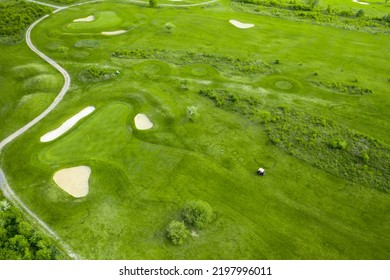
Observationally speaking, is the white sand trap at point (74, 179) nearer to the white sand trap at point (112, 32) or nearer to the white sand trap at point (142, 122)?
the white sand trap at point (142, 122)

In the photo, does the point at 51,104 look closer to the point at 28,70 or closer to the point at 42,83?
the point at 42,83

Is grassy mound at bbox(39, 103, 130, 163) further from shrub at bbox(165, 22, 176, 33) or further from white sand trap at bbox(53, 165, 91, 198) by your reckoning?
shrub at bbox(165, 22, 176, 33)

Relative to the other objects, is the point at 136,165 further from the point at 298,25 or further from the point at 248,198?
the point at 298,25

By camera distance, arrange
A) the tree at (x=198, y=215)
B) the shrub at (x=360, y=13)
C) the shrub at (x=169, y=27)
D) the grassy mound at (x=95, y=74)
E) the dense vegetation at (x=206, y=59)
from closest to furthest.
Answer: the tree at (x=198, y=215), the grassy mound at (x=95, y=74), the dense vegetation at (x=206, y=59), the shrub at (x=169, y=27), the shrub at (x=360, y=13)

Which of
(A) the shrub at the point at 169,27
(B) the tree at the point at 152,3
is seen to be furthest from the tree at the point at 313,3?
(B) the tree at the point at 152,3

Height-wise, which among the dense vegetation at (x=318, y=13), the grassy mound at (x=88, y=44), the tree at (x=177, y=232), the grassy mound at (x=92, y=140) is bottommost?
the tree at (x=177, y=232)

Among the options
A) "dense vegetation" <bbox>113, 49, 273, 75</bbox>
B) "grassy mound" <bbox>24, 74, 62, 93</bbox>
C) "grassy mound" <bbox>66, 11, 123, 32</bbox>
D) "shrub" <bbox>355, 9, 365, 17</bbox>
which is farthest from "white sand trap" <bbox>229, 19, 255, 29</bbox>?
"grassy mound" <bbox>24, 74, 62, 93</bbox>

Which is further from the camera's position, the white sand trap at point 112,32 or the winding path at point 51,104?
the white sand trap at point 112,32
